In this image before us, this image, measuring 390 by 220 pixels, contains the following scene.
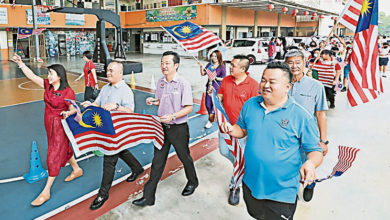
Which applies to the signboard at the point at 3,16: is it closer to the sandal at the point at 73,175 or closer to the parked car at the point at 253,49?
the parked car at the point at 253,49

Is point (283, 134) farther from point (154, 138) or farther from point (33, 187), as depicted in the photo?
point (33, 187)

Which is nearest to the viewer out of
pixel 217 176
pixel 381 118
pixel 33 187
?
pixel 33 187

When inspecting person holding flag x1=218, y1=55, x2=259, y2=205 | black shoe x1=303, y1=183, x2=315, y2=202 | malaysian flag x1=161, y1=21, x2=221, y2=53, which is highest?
malaysian flag x1=161, y1=21, x2=221, y2=53

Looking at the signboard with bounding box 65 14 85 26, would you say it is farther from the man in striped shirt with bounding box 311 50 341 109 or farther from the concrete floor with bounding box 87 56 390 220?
the concrete floor with bounding box 87 56 390 220

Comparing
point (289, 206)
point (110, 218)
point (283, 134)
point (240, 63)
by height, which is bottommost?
point (110, 218)

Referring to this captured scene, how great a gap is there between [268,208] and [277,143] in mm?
547

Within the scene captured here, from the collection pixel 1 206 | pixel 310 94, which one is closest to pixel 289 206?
pixel 310 94

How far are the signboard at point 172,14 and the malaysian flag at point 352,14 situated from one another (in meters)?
20.5

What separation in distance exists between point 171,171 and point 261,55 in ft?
56.1

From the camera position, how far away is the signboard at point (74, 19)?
24562 mm

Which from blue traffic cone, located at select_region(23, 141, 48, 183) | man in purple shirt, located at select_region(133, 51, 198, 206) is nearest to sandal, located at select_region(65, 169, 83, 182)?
blue traffic cone, located at select_region(23, 141, 48, 183)

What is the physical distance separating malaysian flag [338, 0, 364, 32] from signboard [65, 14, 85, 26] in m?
24.8

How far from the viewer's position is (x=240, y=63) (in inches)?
147

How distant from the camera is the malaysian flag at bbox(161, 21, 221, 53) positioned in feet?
15.5
